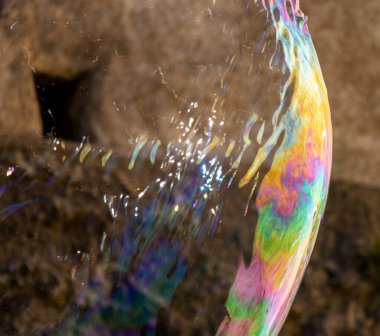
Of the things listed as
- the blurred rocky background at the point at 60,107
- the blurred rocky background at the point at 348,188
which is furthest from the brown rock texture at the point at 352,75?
the blurred rocky background at the point at 60,107

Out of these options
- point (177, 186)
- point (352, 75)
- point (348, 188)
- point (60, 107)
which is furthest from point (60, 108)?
point (352, 75)

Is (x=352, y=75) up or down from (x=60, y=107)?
down

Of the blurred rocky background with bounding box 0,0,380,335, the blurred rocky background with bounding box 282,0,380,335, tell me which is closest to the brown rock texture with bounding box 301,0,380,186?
the blurred rocky background with bounding box 282,0,380,335

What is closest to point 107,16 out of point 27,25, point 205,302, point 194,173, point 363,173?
point 27,25

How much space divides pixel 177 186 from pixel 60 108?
0.45 ft

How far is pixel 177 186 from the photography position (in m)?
0.84

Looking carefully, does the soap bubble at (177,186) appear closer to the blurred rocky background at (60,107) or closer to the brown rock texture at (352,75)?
the blurred rocky background at (60,107)

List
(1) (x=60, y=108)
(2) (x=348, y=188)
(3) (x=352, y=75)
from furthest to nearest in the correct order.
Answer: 1. (3) (x=352, y=75)
2. (2) (x=348, y=188)
3. (1) (x=60, y=108)

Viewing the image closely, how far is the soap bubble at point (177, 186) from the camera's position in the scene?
2.70 ft

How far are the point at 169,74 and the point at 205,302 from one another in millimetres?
228

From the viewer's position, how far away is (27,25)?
89 centimetres

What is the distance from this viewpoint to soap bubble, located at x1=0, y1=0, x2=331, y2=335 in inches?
32.4

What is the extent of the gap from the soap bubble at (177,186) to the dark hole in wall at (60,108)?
13 millimetres

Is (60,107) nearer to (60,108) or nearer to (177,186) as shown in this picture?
(60,108)
